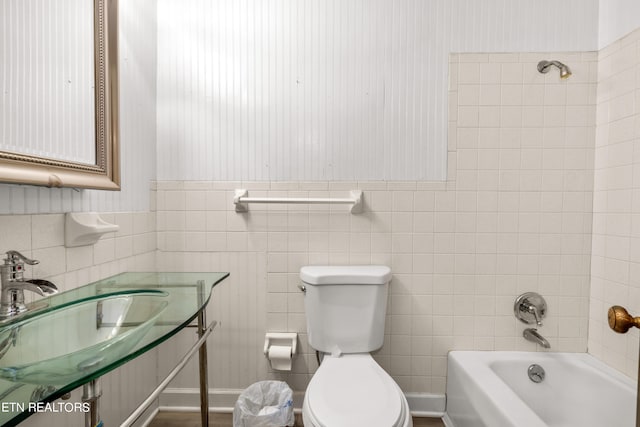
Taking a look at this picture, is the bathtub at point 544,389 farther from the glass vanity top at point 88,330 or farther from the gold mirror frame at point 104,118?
the gold mirror frame at point 104,118

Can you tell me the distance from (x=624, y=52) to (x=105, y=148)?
7.30ft

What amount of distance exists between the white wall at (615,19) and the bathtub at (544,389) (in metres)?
1.53

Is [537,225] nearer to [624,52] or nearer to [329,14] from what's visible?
[624,52]

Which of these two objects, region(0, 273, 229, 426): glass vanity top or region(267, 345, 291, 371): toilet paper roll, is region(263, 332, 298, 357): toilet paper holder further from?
region(0, 273, 229, 426): glass vanity top

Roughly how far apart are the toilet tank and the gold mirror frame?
2.96ft

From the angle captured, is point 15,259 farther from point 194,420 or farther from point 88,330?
point 194,420

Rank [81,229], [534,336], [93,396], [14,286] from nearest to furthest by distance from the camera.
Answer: [93,396]
[14,286]
[81,229]
[534,336]

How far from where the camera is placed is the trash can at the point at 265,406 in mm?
1337

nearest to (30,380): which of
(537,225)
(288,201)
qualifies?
(288,201)

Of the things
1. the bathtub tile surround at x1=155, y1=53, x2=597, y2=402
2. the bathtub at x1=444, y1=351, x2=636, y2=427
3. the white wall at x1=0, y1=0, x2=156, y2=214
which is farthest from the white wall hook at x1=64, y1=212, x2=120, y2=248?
the bathtub at x1=444, y1=351, x2=636, y2=427

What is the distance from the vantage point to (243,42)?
1.60 m

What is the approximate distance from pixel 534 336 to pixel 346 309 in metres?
0.95

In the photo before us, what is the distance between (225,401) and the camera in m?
1.65

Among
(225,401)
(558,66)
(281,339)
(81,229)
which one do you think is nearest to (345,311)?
(281,339)
